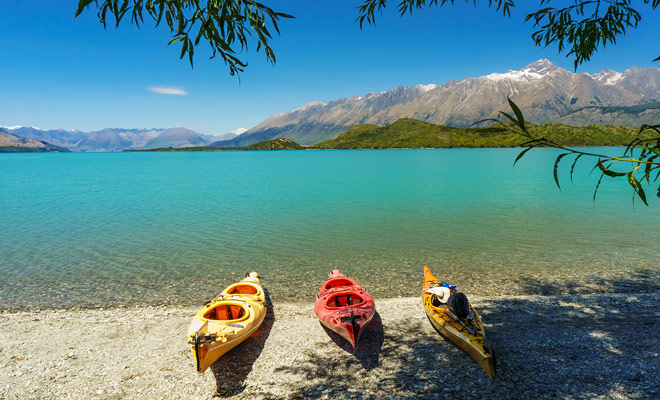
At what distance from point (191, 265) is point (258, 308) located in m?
8.75

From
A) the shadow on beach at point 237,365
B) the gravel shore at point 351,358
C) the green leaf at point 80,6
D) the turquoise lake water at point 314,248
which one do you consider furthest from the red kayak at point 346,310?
the green leaf at point 80,6

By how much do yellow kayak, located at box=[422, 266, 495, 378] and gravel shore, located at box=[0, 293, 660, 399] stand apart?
302mm

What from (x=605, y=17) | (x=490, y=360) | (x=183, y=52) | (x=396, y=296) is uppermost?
(x=605, y=17)

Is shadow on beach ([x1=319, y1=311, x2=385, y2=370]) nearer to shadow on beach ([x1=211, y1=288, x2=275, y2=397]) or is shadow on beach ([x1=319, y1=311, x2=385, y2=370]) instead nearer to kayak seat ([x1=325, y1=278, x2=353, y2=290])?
kayak seat ([x1=325, y1=278, x2=353, y2=290])

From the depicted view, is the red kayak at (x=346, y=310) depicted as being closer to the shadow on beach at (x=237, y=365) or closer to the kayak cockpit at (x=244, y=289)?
the shadow on beach at (x=237, y=365)

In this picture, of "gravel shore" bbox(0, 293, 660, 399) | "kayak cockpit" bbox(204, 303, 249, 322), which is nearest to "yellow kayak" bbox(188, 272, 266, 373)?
"kayak cockpit" bbox(204, 303, 249, 322)

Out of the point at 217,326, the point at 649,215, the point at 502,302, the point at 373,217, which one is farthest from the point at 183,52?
the point at 649,215

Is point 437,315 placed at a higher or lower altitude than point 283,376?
higher

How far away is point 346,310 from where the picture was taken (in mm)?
10055

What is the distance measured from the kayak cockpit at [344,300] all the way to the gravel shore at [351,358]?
93 centimetres

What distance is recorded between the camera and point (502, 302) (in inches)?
507

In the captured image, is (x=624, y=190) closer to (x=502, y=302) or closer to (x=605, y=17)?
(x=502, y=302)

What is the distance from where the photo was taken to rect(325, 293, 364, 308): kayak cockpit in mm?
11391

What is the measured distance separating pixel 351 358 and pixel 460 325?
3.35m
